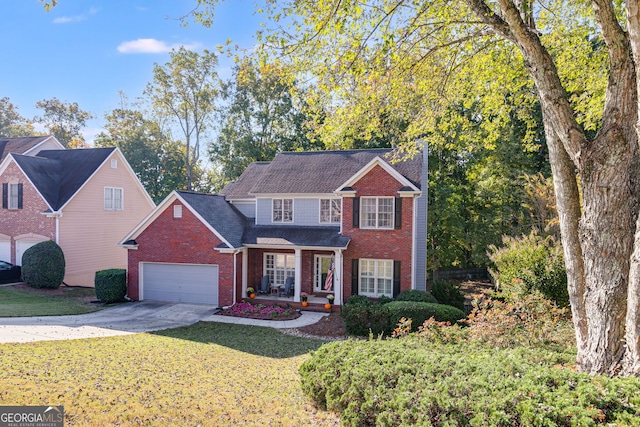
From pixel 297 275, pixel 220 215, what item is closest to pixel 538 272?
pixel 297 275

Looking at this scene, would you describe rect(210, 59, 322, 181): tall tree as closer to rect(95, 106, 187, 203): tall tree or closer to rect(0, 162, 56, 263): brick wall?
rect(95, 106, 187, 203): tall tree

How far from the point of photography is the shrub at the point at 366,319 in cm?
1370

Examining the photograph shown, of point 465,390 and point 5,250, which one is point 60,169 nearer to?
point 5,250

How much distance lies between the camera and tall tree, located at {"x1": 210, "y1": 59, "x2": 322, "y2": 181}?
111ft

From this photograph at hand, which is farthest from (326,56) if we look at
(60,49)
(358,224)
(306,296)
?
(60,49)

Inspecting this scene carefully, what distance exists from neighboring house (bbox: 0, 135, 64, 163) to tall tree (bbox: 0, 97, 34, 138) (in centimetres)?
2269

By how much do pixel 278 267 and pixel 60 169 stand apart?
16184 mm

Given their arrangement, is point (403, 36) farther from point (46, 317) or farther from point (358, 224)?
point (46, 317)

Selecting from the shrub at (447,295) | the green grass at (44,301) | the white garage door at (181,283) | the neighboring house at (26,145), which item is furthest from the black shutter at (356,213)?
the neighboring house at (26,145)

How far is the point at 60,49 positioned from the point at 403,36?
1545cm

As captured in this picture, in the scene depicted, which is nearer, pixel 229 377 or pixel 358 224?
pixel 229 377

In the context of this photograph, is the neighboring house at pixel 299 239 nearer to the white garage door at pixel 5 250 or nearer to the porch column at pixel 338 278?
the porch column at pixel 338 278

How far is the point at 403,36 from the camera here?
8.31m

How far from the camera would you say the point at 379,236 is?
58.8 ft
